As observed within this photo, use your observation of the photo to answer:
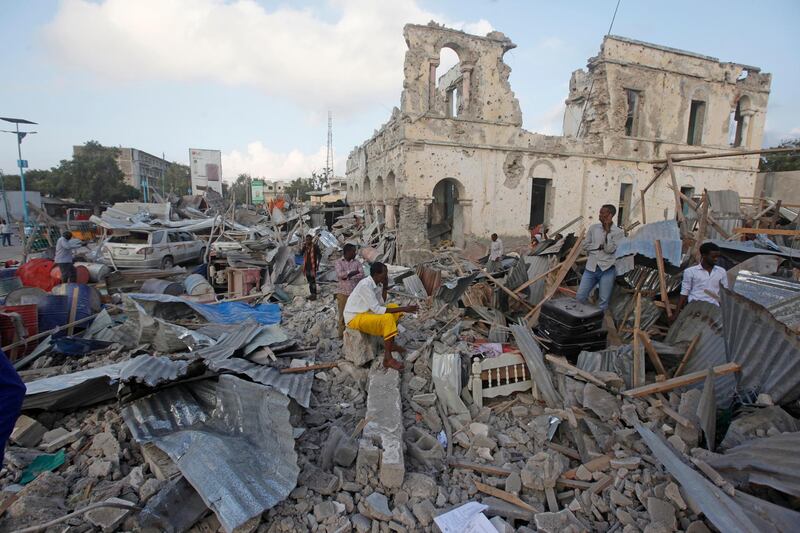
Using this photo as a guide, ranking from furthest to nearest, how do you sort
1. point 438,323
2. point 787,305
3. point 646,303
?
point 438,323
point 646,303
point 787,305

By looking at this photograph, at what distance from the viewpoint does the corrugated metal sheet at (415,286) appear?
8.07 meters

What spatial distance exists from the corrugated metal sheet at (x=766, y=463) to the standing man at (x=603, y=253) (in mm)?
2741

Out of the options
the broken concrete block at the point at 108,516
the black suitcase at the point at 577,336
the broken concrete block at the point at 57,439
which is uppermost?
the black suitcase at the point at 577,336

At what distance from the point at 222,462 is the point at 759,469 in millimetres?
3623

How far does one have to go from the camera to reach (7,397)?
186cm

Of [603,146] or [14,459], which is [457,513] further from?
[603,146]

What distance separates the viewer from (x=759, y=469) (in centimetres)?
248

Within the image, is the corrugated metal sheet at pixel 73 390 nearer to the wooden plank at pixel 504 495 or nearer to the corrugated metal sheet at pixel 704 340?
the wooden plank at pixel 504 495

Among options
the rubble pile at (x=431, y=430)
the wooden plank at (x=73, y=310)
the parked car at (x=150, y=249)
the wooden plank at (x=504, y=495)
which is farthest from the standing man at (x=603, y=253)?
the parked car at (x=150, y=249)

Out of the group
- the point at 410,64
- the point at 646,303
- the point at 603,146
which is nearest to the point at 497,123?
the point at 410,64

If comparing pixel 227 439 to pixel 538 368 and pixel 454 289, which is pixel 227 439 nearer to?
pixel 538 368

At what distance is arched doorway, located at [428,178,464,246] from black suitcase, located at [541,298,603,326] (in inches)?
374

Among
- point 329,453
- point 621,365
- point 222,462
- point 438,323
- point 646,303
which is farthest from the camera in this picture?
point 438,323

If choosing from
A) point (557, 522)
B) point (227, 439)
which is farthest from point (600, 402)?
point (227, 439)
